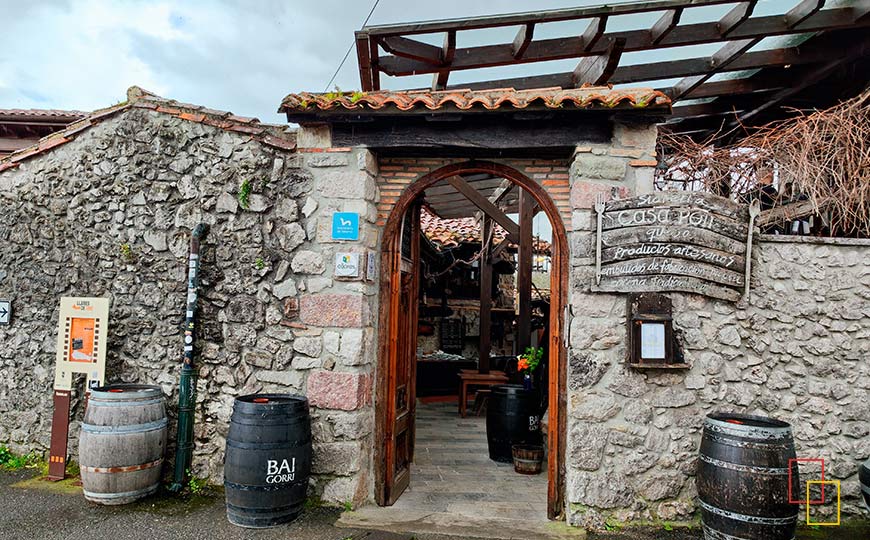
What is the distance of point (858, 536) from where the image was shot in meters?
3.73

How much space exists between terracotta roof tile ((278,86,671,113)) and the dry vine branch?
1.15m

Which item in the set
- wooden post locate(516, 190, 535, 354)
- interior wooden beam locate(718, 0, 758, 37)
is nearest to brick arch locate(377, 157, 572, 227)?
interior wooden beam locate(718, 0, 758, 37)

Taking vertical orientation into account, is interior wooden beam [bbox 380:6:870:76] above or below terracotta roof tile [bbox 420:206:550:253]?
above

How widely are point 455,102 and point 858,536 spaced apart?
4.15 metres

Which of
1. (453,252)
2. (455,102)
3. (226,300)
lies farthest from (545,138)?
(453,252)

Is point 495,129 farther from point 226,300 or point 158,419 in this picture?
point 158,419

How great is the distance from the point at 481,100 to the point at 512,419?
131 inches

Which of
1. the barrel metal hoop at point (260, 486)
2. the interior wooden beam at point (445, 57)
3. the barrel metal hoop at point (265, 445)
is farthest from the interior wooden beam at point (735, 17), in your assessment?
the barrel metal hoop at point (260, 486)

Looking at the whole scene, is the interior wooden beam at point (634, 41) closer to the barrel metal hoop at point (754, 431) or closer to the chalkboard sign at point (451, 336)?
the barrel metal hoop at point (754, 431)

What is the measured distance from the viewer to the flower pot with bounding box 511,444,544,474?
17.5 ft

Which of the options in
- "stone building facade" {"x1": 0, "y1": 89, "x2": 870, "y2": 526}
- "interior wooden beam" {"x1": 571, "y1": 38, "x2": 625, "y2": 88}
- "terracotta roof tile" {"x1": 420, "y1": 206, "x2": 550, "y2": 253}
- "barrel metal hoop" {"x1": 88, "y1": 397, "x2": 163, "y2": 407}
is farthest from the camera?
"terracotta roof tile" {"x1": 420, "y1": 206, "x2": 550, "y2": 253}

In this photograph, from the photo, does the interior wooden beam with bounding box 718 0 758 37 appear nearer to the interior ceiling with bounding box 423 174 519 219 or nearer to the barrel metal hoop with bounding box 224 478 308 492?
the interior ceiling with bounding box 423 174 519 219

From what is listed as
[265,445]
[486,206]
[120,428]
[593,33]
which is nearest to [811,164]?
[593,33]

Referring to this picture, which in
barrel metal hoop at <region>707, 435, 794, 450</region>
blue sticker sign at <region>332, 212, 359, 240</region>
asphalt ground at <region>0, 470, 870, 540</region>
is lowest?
asphalt ground at <region>0, 470, 870, 540</region>
